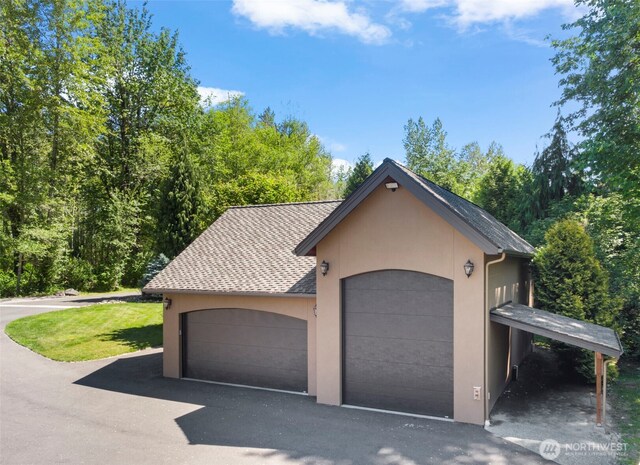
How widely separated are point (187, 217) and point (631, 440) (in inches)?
922

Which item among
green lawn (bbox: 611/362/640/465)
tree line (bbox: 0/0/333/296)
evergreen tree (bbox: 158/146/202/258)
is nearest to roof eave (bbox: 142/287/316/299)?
green lawn (bbox: 611/362/640/465)

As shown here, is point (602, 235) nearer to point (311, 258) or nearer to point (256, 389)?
point (311, 258)

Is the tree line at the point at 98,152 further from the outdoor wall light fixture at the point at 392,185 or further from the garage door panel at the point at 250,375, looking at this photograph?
the outdoor wall light fixture at the point at 392,185

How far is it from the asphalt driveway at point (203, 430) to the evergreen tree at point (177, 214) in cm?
1424

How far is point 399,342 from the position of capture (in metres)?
9.77

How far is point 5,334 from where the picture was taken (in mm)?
17375

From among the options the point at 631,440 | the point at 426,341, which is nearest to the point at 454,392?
the point at 426,341

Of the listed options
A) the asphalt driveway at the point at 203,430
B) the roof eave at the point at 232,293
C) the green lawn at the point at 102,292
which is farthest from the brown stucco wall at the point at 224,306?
the green lawn at the point at 102,292

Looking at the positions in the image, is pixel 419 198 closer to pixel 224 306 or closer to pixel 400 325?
pixel 400 325

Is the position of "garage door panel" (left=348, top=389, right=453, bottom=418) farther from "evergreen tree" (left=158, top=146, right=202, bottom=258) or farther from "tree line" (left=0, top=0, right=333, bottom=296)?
"tree line" (left=0, top=0, right=333, bottom=296)

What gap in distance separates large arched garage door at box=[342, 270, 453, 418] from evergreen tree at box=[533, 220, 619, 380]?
A: 5.33 m

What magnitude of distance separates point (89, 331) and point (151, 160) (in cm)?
1802

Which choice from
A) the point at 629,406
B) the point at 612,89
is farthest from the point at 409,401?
the point at 612,89

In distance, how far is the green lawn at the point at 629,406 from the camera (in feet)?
25.4
